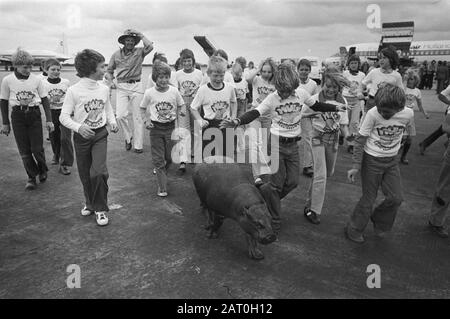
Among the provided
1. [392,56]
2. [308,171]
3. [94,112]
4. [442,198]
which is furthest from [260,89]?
[442,198]

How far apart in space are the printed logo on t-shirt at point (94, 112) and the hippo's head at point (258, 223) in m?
2.26

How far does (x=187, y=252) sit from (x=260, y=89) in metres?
3.76

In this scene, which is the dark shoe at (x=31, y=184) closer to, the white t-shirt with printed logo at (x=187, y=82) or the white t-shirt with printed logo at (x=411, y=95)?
the white t-shirt with printed logo at (x=187, y=82)

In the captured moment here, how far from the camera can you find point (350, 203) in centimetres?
520

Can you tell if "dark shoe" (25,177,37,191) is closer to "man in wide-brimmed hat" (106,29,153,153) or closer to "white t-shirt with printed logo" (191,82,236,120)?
"man in wide-brimmed hat" (106,29,153,153)

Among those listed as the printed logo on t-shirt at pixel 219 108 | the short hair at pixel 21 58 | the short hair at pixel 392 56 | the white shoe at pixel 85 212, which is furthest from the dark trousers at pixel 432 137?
the short hair at pixel 21 58

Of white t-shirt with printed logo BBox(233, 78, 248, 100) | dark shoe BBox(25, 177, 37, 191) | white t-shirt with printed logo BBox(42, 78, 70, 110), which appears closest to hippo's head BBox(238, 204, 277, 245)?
dark shoe BBox(25, 177, 37, 191)

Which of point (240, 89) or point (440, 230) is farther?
point (240, 89)

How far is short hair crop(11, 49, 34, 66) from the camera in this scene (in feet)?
16.6

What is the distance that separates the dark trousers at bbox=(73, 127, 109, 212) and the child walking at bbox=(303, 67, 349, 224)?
2678 mm

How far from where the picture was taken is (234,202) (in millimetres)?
3416

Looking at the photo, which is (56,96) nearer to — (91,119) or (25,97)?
(25,97)

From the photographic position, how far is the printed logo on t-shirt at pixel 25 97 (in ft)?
17.3
